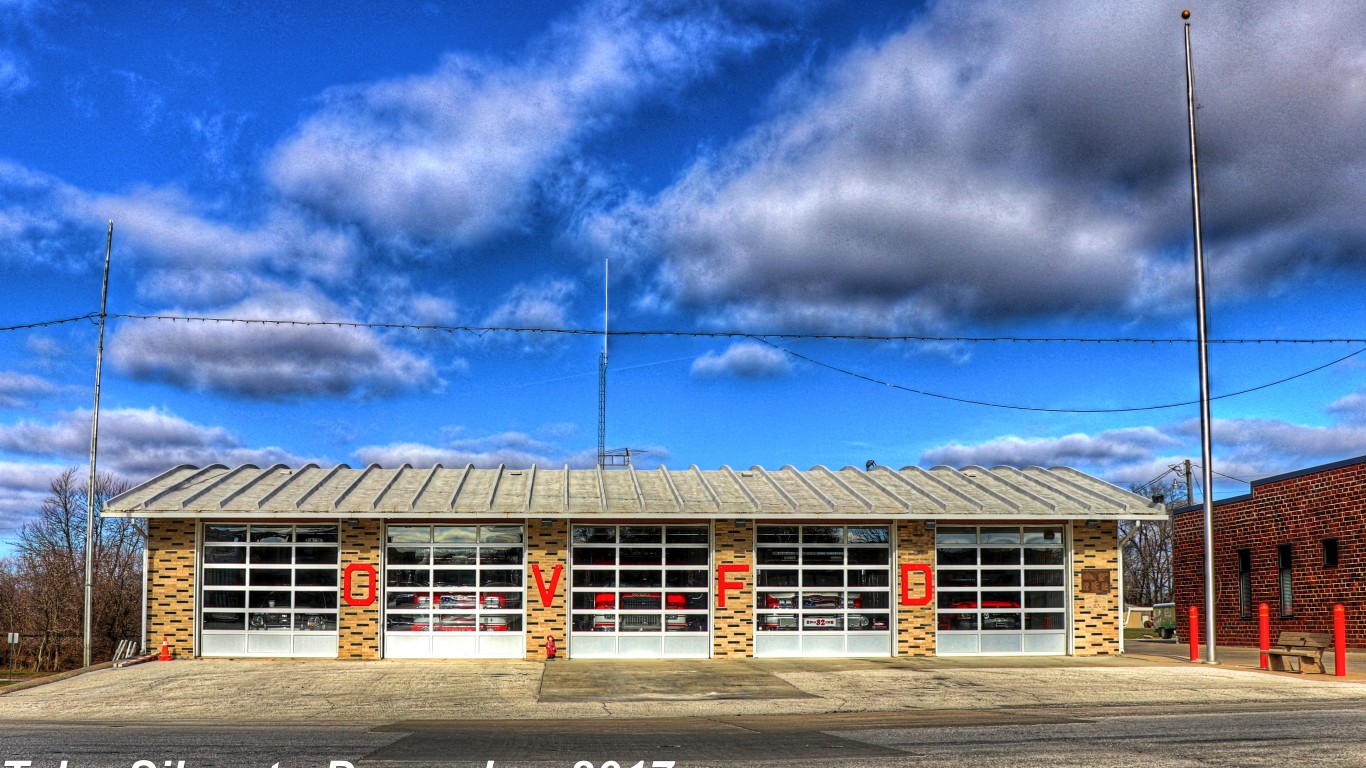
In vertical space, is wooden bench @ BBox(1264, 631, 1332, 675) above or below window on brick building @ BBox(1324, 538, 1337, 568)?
below

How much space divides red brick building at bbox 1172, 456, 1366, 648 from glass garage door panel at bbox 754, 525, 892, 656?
26.8 feet

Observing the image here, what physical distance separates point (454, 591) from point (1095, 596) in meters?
13.1

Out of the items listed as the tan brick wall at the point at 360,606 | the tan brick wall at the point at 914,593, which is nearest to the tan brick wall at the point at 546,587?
the tan brick wall at the point at 360,606

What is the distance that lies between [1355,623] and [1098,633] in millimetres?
5633

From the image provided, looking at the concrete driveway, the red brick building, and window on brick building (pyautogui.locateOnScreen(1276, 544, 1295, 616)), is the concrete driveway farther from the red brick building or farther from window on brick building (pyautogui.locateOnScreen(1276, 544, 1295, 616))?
window on brick building (pyautogui.locateOnScreen(1276, 544, 1295, 616))

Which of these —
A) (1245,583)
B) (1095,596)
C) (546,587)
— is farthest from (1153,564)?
(546,587)

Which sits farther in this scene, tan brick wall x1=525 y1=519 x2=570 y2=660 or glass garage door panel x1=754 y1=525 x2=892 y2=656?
glass garage door panel x1=754 y1=525 x2=892 y2=656

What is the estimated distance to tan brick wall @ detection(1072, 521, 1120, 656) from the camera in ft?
74.1

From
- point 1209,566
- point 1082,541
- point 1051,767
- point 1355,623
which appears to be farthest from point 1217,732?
point 1355,623

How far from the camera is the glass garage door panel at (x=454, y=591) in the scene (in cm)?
2150

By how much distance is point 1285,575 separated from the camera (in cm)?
2584

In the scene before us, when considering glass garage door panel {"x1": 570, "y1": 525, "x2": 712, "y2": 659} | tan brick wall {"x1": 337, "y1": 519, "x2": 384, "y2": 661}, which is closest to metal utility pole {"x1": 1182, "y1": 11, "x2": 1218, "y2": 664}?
glass garage door panel {"x1": 570, "y1": 525, "x2": 712, "y2": 659}

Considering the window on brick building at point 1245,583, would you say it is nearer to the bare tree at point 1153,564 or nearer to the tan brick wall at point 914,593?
the tan brick wall at point 914,593

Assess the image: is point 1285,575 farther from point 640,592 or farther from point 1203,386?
point 640,592
